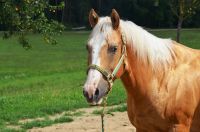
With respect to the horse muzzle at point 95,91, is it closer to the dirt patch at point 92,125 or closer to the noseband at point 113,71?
the noseband at point 113,71

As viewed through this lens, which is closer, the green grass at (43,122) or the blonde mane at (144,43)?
the blonde mane at (144,43)

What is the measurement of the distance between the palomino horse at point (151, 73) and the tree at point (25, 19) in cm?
634

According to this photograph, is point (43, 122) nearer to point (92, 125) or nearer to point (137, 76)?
point (92, 125)

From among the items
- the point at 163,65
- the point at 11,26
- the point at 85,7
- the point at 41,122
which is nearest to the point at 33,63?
the point at 11,26

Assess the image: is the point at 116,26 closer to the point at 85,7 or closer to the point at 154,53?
→ the point at 154,53

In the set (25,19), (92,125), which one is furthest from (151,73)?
(25,19)

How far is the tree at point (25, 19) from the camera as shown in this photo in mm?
10453

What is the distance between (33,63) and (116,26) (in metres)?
20.6

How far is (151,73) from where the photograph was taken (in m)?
4.50

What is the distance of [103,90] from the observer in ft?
12.7

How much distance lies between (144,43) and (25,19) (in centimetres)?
685

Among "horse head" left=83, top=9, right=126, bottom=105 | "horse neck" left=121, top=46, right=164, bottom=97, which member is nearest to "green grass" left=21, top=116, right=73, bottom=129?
"horse neck" left=121, top=46, right=164, bottom=97

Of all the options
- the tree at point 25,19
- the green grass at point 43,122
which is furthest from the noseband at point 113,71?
the tree at point 25,19

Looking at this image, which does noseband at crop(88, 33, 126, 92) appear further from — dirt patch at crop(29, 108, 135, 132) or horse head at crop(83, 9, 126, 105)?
dirt patch at crop(29, 108, 135, 132)
